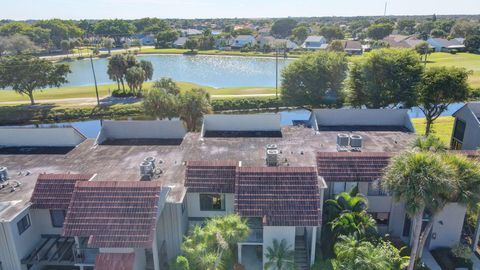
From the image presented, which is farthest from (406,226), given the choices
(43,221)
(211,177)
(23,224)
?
(23,224)

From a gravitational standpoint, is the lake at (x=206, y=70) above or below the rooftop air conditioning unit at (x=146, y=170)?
below

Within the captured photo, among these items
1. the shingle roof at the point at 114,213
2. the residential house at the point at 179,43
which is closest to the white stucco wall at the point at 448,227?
the shingle roof at the point at 114,213

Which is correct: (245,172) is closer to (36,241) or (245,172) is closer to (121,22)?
(36,241)

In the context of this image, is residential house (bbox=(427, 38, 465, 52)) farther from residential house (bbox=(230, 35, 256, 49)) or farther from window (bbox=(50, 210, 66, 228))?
window (bbox=(50, 210, 66, 228))

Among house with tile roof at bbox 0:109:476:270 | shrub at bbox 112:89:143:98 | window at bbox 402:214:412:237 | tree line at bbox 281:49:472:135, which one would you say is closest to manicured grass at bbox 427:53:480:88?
tree line at bbox 281:49:472:135

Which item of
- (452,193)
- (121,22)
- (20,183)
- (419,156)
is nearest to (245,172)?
(419,156)

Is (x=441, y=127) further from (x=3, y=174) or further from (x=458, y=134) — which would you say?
(x=3, y=174)

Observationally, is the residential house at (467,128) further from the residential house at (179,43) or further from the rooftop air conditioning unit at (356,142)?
the residential house at (179,43)
